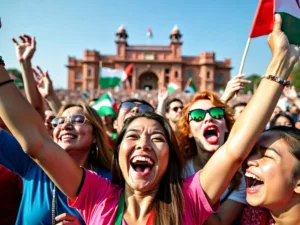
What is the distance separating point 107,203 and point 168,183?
40cm

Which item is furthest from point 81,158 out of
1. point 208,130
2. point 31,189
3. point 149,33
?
point 149,33

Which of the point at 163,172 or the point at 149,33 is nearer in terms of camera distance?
the point at 163,172

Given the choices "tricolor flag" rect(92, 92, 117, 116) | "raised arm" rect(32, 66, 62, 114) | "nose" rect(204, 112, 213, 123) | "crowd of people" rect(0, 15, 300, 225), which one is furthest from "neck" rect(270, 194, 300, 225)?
"tricolor flag" rect(92, 92, 117, 116)

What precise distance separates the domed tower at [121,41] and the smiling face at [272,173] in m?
49.0

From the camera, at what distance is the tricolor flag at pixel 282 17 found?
1690 mm

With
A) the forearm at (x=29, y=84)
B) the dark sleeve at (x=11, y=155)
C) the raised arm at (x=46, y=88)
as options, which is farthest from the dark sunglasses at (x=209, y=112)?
the raised arm at (x=46, y=88)

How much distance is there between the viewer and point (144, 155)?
5.31 feet

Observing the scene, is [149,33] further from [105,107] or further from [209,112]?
[209,112]

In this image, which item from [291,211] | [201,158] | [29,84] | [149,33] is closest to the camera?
[291,211]

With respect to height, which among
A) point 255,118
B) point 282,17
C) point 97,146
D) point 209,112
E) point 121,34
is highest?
point 121,34

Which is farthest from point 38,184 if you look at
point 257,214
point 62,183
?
point 257,214

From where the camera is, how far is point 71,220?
1.79m

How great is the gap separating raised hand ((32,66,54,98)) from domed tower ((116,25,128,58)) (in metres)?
46.7

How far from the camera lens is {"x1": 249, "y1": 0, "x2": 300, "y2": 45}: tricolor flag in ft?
5.55
